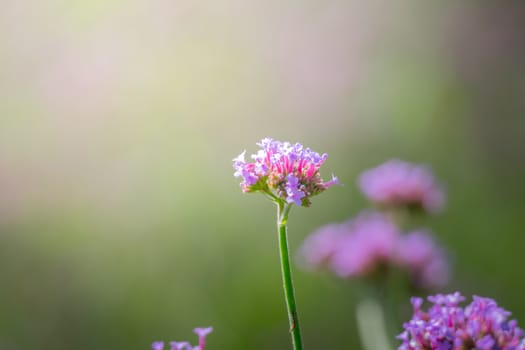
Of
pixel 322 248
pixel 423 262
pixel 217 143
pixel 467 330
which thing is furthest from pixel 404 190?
pixel 217 143

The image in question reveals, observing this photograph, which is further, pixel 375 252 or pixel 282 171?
pixel 375 252

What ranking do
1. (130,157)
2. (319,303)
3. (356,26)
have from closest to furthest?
(319,303) → (130,157) → (356,26)

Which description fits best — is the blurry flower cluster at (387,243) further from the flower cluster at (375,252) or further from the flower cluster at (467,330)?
the flower cluster at (467,330)

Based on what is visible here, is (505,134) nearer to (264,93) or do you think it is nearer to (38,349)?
(264,93)

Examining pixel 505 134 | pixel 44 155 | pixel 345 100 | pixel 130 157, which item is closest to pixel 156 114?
pixel 130 157

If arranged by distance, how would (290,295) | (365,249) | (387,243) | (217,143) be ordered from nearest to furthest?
(290,295)
(365,249)
(387,243)
(217,143)

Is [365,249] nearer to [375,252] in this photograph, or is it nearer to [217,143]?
[375,252]
